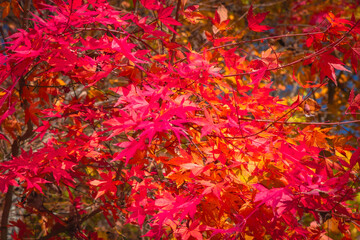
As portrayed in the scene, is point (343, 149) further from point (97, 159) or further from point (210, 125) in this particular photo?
point (97, 159)

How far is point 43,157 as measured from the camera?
4.84 ft

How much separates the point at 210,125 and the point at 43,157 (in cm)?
88

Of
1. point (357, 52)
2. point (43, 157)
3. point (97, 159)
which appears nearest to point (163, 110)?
point (43, 157)

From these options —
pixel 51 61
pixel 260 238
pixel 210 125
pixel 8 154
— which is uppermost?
pixel 51 61

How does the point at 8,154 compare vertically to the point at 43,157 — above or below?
below

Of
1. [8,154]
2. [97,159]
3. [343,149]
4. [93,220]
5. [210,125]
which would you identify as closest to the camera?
[210,125]

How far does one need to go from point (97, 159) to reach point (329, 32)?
1.49 m

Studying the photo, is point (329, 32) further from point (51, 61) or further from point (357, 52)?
point (51, 61)

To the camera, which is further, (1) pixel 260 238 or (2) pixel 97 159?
(2) pixel 97 159

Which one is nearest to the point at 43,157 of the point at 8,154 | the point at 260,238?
the point at 260,238

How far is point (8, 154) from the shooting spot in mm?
2834

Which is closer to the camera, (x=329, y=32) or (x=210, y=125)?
(x=210, y=125)

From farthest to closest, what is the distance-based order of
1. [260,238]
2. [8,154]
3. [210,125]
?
[8,154] → [260,238] → [210,125]

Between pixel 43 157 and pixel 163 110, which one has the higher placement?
pixel 163 110
